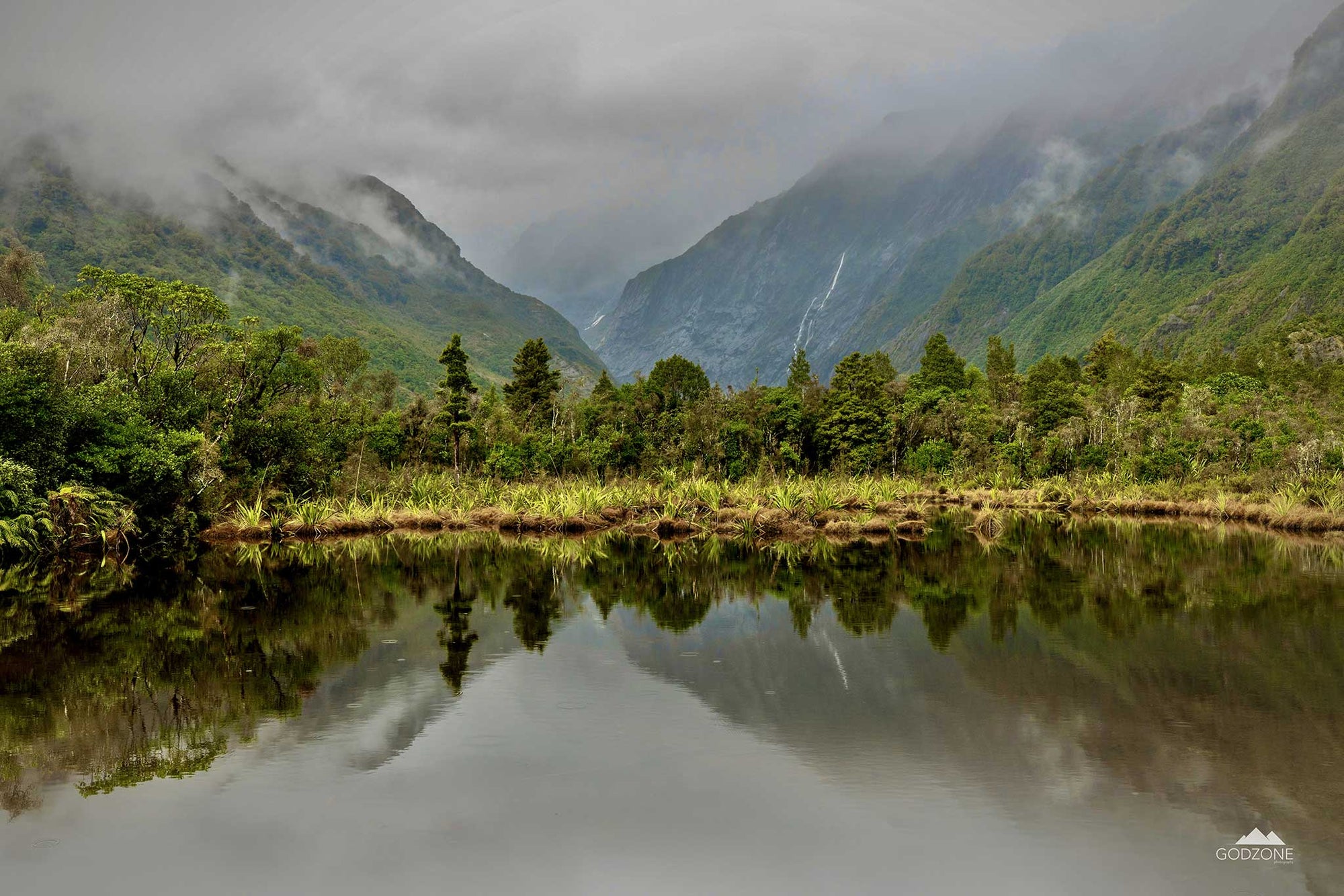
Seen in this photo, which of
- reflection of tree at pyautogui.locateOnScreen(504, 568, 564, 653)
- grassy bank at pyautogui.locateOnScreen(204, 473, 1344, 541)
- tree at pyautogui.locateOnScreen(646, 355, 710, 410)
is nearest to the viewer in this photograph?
reflection of tree at pyautogui.locateOnScreen(504, 568, 564, 653)

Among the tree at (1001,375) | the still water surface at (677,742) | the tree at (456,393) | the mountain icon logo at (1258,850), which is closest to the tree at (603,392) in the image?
the tree at (456,393)

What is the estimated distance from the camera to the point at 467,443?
125 ft

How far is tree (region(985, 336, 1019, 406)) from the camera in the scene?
59.5m

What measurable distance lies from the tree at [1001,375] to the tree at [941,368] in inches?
98.6

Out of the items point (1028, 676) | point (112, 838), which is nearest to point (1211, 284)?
point (1028, 676)

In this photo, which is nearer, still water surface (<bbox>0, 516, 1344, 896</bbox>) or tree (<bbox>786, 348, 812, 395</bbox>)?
still water surface (<bbox>0, 516, 1344, 896</bbox>)

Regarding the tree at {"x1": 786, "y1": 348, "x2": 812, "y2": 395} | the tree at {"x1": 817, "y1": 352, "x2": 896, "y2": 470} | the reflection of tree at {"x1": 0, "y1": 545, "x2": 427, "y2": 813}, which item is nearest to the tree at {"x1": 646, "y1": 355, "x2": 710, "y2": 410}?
the tree at {"x1": 786, "y1": 348, "x2": 812, "y2": 395}

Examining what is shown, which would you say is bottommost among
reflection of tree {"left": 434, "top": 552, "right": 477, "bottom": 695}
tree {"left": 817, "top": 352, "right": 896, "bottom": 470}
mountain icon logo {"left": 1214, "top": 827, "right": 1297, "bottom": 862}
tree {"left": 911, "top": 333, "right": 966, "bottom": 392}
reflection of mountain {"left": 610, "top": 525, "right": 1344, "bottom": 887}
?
mountain icon logo {"left": 1214, "top": 827, "right": 1297, "bottom": 862}

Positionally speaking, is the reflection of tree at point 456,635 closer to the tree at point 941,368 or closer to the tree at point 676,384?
the tree at point 676,384

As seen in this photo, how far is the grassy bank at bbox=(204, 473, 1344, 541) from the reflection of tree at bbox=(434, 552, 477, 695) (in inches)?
451

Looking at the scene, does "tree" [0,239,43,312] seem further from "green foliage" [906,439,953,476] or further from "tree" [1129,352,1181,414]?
"tree" [1129,352,1181,414]

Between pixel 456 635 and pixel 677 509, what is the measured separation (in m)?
16.4

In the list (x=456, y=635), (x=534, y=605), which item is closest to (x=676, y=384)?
(x=534, y=605)

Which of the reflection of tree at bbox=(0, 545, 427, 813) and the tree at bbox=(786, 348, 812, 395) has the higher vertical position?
the tree at bbox=(786, 348, 812, 395)
